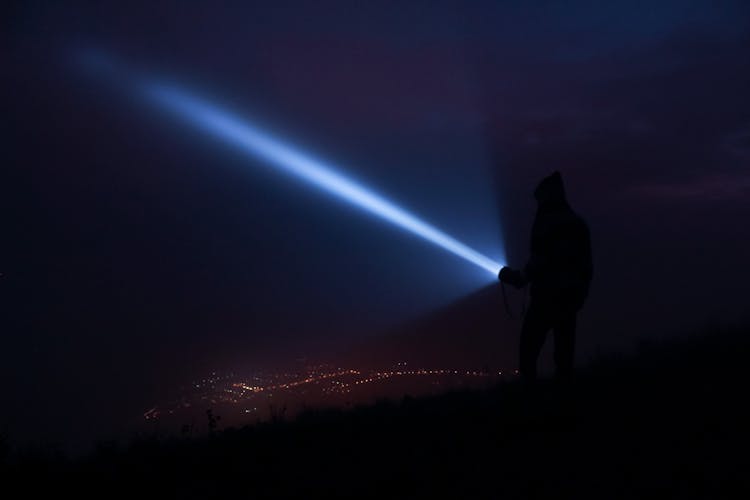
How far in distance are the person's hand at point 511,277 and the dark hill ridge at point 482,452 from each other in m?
1.19

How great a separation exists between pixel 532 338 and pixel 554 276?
2.62ft

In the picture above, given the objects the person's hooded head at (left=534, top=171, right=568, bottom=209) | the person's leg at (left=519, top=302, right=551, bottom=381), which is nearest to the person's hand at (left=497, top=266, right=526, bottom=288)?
the person's leg at (left=519, top=302, right=551, bottom=381)

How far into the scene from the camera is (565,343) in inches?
257

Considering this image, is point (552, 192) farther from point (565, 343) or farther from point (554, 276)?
point (565, 343)

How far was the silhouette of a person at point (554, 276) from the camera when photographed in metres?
6.32

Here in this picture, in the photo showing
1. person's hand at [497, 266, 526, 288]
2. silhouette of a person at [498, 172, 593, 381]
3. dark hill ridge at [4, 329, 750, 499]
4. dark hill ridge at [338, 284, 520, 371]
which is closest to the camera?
dark hill ridge at [4, 329, 750, 499]

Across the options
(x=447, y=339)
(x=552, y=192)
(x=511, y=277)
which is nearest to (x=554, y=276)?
(x=511, y=277)

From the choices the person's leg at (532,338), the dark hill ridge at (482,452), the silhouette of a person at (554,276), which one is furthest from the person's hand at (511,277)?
the dark hill ridge at (482,452)

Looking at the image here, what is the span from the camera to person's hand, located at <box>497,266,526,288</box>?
6505 millimetres

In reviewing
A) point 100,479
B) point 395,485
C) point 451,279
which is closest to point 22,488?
point 100,479

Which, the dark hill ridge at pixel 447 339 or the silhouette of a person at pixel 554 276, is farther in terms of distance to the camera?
the dark hill ridge at pixel 447 339

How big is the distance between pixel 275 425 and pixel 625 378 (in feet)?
13.1

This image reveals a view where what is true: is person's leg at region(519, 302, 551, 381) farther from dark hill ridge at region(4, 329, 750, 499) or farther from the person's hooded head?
the person's hooded head

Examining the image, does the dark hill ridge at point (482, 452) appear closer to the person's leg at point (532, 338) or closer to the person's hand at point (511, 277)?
the person's leg at point (532, 338)
